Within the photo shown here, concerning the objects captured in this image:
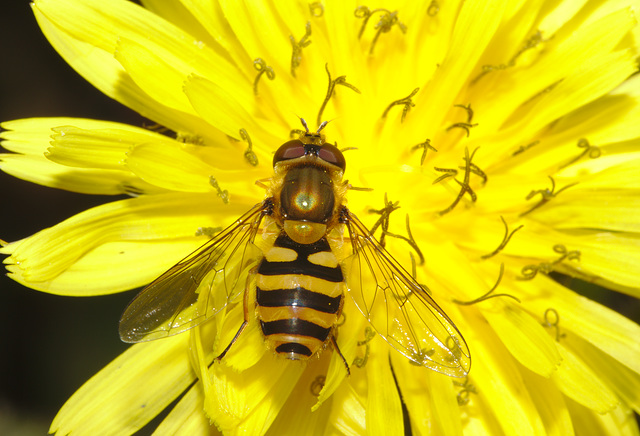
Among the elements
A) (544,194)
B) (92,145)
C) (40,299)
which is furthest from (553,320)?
(40,299)

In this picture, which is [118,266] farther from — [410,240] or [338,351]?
[410,240]

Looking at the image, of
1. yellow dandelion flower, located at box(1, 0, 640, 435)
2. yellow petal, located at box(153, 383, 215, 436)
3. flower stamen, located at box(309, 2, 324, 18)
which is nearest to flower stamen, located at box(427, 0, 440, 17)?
yellow dandelion flower, located at box(1, 0, 640, 435)

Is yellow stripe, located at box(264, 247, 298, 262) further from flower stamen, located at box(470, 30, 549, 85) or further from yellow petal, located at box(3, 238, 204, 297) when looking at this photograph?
flower stamen, located at box(470, 30, 549, 85)

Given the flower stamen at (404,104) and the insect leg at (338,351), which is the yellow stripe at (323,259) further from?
the flower stamen at (404,104)

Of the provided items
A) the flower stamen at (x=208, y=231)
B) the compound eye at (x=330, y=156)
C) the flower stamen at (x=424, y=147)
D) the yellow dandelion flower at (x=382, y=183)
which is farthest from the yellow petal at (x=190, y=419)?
the flower stamen at (x=424, y=147)

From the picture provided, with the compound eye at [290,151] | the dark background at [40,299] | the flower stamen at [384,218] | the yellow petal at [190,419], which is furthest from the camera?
the dark background at [40,299]

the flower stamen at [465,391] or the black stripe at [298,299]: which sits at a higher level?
the black stripe at [298,299]

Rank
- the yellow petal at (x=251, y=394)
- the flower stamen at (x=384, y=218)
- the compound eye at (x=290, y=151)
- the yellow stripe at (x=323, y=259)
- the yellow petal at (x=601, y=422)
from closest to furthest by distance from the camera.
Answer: the yellow stripe at (x=323, y=259)
the yellow petal at (x=251, y=394)
the compound eye at (x=290, y=151)
the flower stamen at (x=384, y=218)
the yellow petal at (x=601, y=422)

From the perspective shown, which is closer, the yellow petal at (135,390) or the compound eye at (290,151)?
the compound eye at (290,151)

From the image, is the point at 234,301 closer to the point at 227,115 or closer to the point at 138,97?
the point at 227,115
